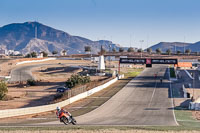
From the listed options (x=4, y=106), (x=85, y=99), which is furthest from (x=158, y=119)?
(x=4, y=106)

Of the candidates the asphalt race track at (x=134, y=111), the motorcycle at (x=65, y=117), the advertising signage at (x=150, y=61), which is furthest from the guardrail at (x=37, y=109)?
the advertising signage at (x=150, y=61)

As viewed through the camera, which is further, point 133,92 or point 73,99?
point 133,92

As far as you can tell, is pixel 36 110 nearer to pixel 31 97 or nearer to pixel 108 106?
pixel 108 106

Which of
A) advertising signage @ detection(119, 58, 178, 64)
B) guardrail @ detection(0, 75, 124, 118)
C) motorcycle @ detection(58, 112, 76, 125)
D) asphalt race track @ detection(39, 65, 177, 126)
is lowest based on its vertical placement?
asphalt race track @ detection(39, 65, 177, 126)

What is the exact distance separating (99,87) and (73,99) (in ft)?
55.8

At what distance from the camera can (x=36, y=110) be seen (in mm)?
40750

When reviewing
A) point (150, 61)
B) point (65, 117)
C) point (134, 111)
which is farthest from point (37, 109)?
point (150, 61)

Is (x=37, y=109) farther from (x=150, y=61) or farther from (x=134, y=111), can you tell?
(x=150, y=61)

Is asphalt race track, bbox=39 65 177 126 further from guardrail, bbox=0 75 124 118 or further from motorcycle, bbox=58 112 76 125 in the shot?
motorcycle, bbox=58 112 76 125

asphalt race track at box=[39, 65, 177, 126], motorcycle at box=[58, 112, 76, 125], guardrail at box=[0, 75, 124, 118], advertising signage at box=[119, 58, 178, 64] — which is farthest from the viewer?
advertising signage at box=[119, 58, 178, 64]

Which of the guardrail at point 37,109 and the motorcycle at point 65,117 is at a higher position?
the motorcycle at point 65,117

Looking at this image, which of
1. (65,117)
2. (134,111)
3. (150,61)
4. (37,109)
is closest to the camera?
(65,117)

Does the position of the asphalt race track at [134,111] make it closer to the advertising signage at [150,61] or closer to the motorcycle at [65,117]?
the motorcycle at [65,117]

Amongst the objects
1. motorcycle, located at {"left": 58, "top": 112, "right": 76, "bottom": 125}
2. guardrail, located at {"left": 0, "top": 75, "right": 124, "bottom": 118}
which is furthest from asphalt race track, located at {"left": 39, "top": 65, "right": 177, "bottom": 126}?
motorcycle, located at {"left": 58, "top": 112, "right": 76, "bottom": 125}
